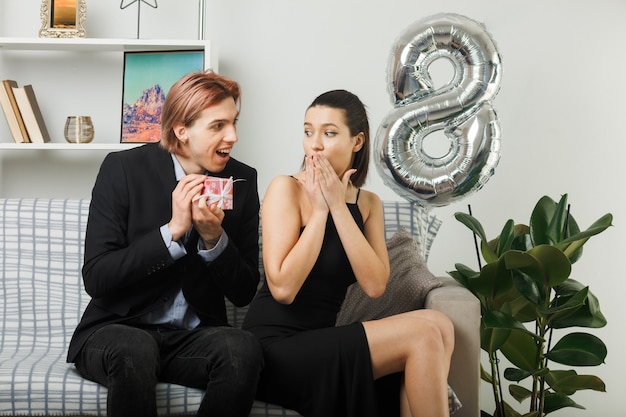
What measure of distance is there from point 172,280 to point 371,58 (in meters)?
1.54

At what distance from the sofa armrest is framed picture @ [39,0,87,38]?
1.81 meters

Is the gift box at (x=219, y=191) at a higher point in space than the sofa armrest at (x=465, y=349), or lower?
higher

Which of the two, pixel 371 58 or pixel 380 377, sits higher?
pixel 371 58

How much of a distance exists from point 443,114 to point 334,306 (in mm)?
781

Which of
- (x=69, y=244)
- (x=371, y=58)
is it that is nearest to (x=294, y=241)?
(x=69, y=244)

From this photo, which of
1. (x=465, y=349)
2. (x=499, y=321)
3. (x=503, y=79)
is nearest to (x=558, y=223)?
(x=499, y=321)

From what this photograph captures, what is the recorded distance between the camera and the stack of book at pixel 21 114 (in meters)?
3.16

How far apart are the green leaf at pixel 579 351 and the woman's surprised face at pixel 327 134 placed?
0.94 meters

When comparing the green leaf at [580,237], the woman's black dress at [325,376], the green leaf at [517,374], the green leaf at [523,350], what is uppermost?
the green leaf at [580,237]

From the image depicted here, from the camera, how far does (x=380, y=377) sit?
198 centimetres

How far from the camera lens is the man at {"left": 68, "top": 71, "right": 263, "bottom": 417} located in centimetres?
186

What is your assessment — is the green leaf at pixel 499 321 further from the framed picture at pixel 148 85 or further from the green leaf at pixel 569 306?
the framed picture at pixel 148 85

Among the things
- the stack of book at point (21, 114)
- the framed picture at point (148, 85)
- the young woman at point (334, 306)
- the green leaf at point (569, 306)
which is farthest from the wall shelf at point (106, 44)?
the green leaf at point (569, 306)

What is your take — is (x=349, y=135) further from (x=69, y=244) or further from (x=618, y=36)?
(x=618, y=36)
